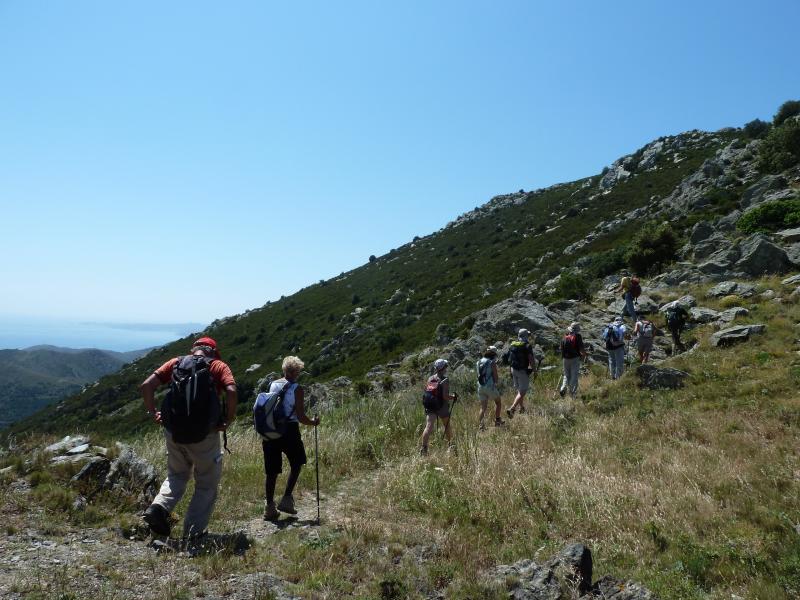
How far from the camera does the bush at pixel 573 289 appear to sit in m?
21.3

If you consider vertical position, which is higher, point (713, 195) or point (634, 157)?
point (634, 157)

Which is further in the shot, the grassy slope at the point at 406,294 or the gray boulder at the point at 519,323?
the grassy slope at the point at 406,294

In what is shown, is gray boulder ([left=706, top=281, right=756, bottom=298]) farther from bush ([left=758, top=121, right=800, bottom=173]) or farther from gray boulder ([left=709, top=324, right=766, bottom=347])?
bush ([left=758, top=121, right=800, bottom=173])

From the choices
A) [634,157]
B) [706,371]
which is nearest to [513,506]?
[706,371]

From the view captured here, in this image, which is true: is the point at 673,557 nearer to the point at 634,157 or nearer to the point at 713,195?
the point at 713,195

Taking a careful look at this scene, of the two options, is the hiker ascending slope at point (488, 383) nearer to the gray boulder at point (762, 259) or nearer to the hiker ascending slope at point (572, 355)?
the hiker ascending slope at point (572, 355)

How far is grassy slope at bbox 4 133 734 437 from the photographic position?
3456 cm

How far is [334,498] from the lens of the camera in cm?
644

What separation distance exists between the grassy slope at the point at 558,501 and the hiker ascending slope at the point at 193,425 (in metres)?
0.51

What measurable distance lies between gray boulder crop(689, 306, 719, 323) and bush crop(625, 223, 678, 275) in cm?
700

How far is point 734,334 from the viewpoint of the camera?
11.7m

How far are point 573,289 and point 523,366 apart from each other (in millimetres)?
12801

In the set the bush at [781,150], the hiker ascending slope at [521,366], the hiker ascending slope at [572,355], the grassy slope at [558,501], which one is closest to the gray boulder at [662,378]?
the grassy slope at [558,501]

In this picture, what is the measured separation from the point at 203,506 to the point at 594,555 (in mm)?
3695
